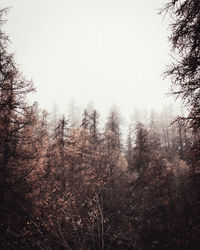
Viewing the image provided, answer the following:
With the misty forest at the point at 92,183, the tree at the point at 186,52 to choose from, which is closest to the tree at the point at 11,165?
the misty forest at the point at 92,183

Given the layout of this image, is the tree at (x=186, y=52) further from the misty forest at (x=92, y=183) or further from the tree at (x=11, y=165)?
the tree at (x=11, y=165)

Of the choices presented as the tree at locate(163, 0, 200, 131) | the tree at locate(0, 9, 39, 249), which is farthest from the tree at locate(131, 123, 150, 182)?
the tree at locate(0, 9, 39, 249)

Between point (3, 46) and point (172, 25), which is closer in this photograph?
point (172, 25)

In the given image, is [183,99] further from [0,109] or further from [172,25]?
[0,109]

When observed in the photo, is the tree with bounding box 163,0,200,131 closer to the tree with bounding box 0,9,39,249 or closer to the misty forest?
the misty forest

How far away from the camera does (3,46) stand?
22.7ft

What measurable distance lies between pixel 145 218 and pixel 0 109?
12503mm

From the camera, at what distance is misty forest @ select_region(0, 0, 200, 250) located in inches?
220

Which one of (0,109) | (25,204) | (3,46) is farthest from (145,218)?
(3,46)

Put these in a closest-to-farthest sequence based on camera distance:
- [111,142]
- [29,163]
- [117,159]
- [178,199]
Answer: [29,163], [178,199], [117,159], [111,142]

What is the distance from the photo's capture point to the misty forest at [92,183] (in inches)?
220

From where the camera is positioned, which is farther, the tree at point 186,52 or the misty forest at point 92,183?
the misty forest at point 92,183

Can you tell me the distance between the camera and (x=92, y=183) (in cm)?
1234

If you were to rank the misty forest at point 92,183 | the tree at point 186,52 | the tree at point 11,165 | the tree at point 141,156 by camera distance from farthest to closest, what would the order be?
the tree at point 141,156
the tree at point 11,165
the misty forest at point 92,183
the tree at point 186,52
